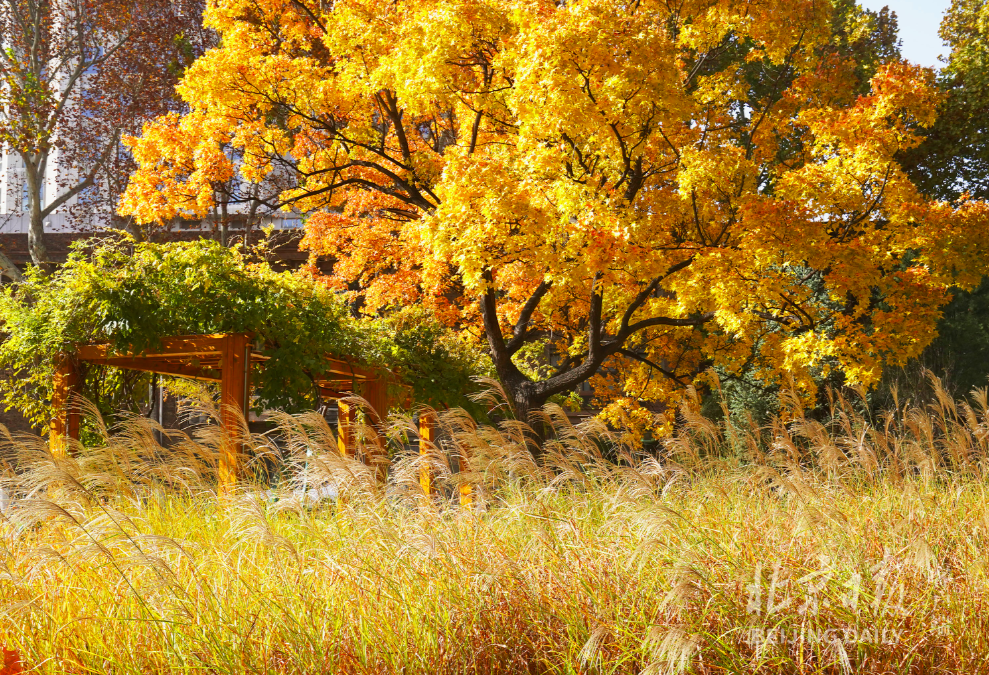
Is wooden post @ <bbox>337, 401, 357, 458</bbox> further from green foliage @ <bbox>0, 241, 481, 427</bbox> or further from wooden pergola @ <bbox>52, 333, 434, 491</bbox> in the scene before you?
green foliage @ <bbox>0, 241, 481, 427</bbox>

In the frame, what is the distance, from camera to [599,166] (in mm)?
9250

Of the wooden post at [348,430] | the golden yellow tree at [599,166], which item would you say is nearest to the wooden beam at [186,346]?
the wooden post at [348,430]

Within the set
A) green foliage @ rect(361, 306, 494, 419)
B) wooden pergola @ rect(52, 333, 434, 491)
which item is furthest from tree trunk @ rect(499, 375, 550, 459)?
wooden pergola @ rect(52, 333, 434, 491)

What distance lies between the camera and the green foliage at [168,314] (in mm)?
7199

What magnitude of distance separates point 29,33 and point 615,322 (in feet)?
37.7

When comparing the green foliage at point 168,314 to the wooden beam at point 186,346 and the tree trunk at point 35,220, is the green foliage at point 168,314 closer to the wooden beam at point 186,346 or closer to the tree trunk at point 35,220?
the wooden beam at point 186,346

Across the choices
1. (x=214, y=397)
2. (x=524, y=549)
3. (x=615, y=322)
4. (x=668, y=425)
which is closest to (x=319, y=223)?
(x=214, y=397)

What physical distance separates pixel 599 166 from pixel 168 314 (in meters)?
4.67

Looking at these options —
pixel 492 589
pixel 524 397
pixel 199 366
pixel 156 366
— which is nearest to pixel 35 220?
pixel 199 366

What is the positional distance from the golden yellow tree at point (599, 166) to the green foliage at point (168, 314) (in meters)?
1.69

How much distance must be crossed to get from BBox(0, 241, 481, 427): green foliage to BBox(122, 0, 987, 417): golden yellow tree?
169 cm

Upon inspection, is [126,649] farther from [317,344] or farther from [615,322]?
[615,322]

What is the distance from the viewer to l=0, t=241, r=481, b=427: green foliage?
7199 millimetres

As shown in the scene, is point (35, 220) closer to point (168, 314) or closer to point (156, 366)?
point (156, 366)
